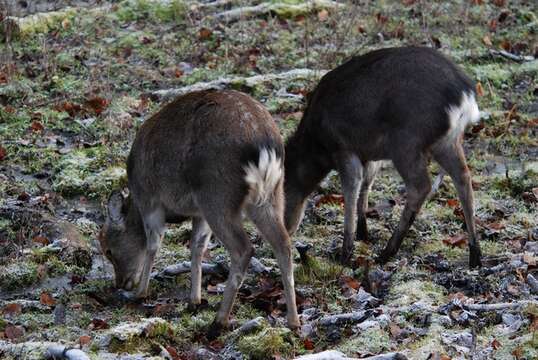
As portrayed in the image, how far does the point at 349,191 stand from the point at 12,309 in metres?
3.09

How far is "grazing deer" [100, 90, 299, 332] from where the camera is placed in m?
6.87

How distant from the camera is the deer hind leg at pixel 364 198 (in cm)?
919

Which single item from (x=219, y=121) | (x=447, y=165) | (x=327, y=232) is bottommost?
(x=327, y=232)

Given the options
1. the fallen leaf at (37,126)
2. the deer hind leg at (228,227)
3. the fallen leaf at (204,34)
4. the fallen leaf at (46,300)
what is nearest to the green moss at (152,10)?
the fallen leaf at (204,34)

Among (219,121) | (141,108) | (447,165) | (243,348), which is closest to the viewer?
(243,348)

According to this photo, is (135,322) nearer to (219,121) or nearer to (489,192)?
(219,121)

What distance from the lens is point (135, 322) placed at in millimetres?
6918

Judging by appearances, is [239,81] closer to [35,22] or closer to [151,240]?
[35,22]

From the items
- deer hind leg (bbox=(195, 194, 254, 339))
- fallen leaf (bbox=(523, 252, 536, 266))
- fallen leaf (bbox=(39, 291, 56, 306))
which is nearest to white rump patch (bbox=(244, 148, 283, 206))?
deer hind leg (bbox=(195, 194, 254, 339))

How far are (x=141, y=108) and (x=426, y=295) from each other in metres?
5.13

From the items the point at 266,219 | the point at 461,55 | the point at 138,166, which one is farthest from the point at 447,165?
the point at 461,55

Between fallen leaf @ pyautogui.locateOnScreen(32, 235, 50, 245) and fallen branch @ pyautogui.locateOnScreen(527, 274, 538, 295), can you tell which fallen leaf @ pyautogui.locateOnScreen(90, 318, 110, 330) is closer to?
fallen leaf @ pyautogui.locateOnScreen(32, 235, 50, 245)

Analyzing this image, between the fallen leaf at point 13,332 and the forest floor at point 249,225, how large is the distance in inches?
0.6

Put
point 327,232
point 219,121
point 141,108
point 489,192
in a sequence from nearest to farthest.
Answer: point 219,121 < point 327,232 < point 489,192 < point 141,108
